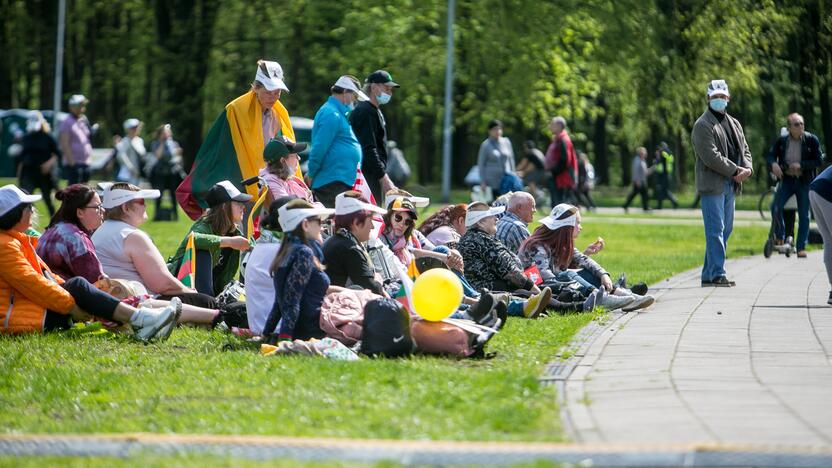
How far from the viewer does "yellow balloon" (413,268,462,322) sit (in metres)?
9.02

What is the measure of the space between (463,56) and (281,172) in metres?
30.5

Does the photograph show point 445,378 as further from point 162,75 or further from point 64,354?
point 162,75

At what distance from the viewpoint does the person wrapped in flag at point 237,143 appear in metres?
12.4

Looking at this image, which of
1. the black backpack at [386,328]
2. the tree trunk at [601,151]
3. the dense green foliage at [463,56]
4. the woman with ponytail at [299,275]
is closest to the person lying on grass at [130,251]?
the woman with ponytail at [299,275]

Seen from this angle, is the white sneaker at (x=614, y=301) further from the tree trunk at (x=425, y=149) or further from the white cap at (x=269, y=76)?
the tree trunk at (x=425, y=149)

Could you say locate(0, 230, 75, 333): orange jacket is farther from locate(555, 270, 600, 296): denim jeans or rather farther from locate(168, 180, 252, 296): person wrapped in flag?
locate(555, 270, 600, 296): denim jeans

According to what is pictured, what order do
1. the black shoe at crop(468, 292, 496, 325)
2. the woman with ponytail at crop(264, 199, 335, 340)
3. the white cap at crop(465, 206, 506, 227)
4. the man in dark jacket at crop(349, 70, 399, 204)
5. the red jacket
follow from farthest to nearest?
1. the red jacket
2. the man in dark jacket at crop(349, 70, 399, 204)
3. the white cap at crop(465, 206, 506, 227)
4. the black shoe at crop(468, 292, 496, 325)
5. the woman with ponytail at crop(264, 199, 335, 340)

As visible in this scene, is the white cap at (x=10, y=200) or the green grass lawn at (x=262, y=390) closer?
the green grass lawn at (x=262, y=390)

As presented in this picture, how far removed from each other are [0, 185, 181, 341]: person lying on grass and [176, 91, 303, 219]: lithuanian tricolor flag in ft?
8.22

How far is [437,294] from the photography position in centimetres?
904

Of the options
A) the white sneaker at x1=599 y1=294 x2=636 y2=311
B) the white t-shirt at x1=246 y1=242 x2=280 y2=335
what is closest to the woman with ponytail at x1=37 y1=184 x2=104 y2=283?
the white t-shirt at x1=246 y1=242 x2=280 y2=335

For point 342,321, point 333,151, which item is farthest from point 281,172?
point 342,321

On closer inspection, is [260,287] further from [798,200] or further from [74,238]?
[798,200]

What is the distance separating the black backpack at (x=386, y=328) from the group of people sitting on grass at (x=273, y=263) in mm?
391
